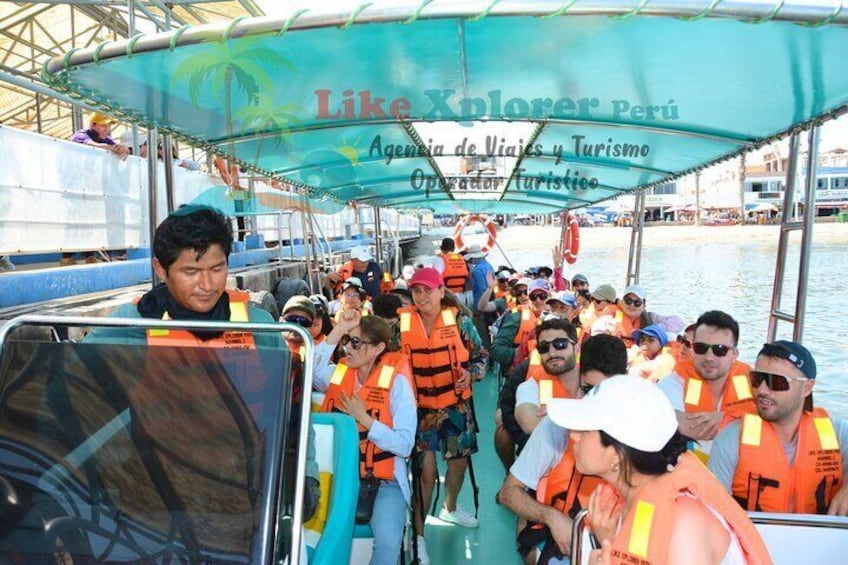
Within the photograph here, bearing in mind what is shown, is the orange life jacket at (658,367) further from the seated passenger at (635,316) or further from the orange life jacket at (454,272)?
the orange life jacket at (454,272)

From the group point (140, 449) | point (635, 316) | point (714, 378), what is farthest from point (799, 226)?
point (140, 449)

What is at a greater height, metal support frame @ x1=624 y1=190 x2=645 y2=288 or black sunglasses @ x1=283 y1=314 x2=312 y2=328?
metal support frame @ x1=624 y1=190 x2=645 y2=288

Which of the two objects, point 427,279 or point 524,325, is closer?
point 427,279

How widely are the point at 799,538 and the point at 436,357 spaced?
267 cm

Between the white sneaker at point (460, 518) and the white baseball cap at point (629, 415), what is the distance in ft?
8.88

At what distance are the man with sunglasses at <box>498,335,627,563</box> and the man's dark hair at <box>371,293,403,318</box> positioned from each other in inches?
99.1

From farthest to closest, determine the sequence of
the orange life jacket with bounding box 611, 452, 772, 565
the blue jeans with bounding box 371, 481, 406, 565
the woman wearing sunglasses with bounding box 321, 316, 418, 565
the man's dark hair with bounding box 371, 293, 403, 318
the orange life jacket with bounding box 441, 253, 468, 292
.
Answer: the orange life jacket with bounding box 441, 253, 468, 292 < the man's dark hair with bounding box 371, 293, 403, 318 < the woman wearing sunglasses with bounding box 321, 316, 418, 565 < the blue jeans with bounding box 371, 481, 406, 565 < the orange life jacket with bounding box 611, 452, 772, 565

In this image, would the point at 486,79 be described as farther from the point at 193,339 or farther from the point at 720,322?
the point at 193,339

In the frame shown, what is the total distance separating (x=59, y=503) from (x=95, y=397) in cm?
26

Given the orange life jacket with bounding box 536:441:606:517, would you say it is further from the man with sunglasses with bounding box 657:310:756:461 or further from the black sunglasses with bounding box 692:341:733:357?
the black sunglasses with bounding box 692:341:733:357

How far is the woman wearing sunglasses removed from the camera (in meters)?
3.11

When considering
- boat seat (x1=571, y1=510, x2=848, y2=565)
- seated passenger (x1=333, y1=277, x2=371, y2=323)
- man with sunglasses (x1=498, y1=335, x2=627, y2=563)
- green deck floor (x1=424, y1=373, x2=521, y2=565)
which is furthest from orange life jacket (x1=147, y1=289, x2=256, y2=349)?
seated passenger (x1=333, y1=277, x2=371, y2=323)

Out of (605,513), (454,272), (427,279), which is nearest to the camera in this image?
(605,513)

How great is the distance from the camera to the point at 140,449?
165 cm
